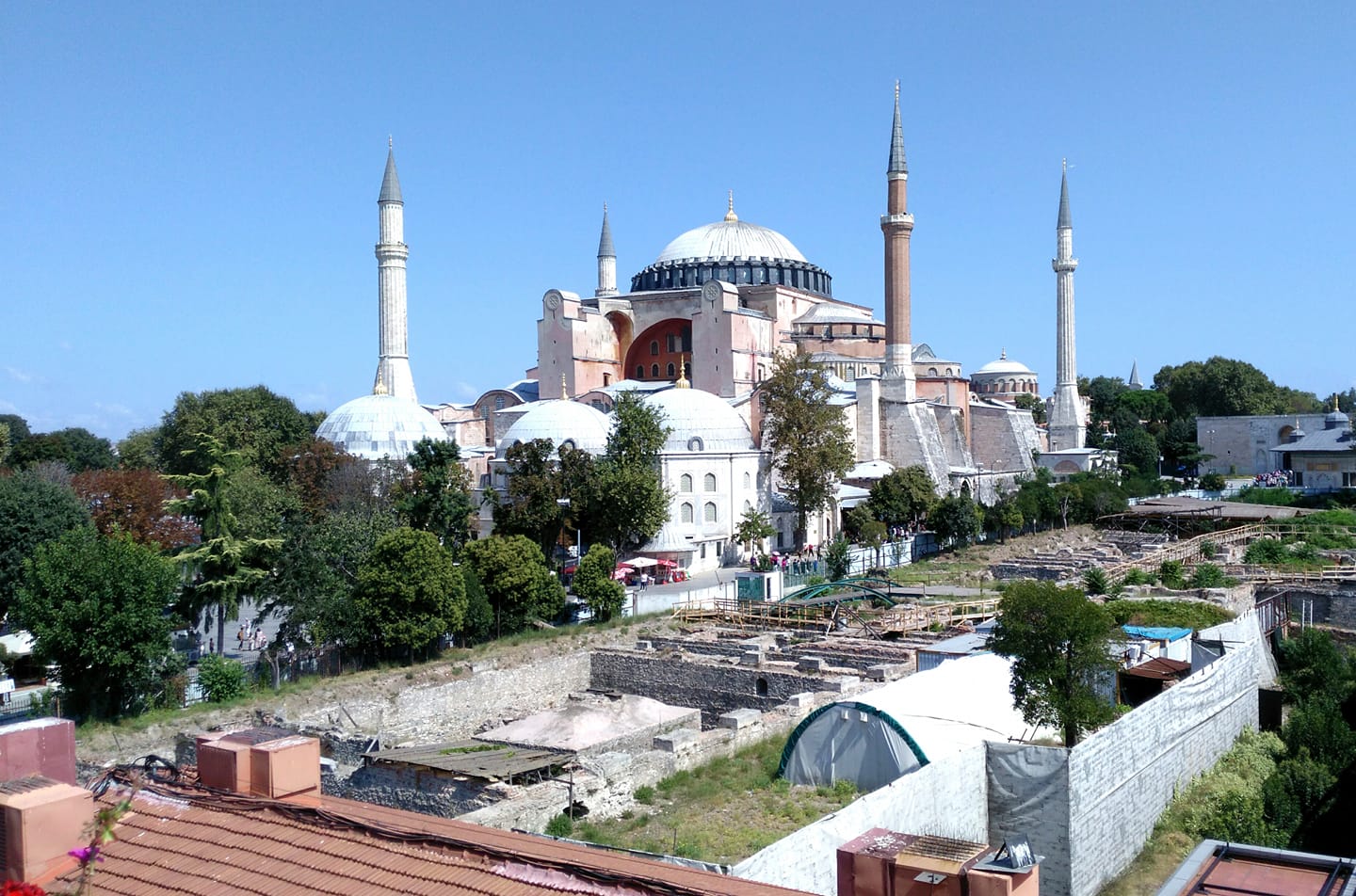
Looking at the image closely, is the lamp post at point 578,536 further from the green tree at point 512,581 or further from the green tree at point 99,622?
the green tree at point 99,622

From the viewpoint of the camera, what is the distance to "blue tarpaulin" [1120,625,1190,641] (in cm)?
1316

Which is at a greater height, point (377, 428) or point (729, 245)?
point (729, 245)

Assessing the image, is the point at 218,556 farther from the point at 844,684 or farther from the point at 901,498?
the point at 901,498

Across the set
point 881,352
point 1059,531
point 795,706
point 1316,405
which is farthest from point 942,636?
point 1316,405

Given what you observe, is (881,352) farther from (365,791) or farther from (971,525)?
(365,791)

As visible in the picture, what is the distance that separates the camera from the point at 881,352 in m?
39.7

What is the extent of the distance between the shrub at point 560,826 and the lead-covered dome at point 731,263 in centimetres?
3118

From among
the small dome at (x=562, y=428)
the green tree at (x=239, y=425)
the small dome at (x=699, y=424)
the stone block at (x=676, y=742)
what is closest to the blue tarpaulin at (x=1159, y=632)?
the stone block at (x=676, y=742)

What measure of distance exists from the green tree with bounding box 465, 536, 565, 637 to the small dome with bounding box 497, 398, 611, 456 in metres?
9.24

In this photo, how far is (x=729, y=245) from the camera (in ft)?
135

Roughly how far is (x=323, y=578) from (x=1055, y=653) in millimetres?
9827

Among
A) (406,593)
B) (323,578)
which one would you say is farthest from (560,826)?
(323,578)

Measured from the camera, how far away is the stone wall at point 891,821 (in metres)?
6.96

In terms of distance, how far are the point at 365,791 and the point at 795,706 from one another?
4778 millimetres
